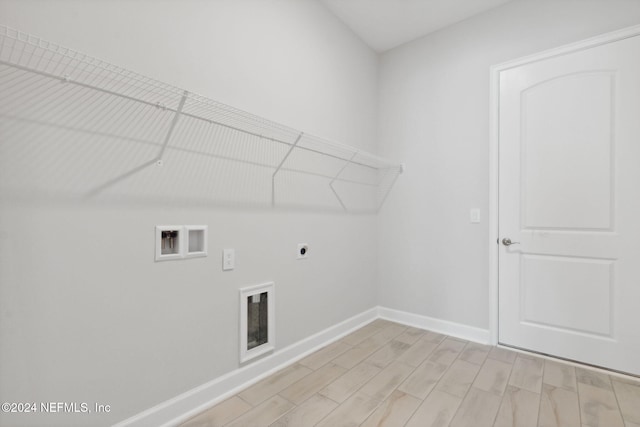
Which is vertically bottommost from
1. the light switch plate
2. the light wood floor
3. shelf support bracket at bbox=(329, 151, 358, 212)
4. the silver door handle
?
the light wood floor

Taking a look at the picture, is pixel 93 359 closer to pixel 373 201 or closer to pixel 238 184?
pixel 238 184

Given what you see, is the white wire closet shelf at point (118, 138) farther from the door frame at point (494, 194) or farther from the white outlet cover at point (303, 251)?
the door frame at point (494, 194)

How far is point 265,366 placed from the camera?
1.93 m

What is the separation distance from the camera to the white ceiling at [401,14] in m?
2.43

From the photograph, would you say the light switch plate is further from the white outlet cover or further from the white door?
the white outlet cover

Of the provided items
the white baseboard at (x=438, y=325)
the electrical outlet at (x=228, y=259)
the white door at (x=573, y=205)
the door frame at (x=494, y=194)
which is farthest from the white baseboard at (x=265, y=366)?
the electrical outlet at (x=228, y=259)

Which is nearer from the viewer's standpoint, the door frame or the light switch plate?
the door frame

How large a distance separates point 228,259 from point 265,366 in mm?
781

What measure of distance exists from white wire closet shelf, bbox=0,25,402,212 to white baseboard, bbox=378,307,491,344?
67.7 inches

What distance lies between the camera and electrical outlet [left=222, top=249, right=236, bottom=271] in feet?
5.64

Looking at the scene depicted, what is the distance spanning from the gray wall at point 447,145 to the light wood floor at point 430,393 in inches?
22.6

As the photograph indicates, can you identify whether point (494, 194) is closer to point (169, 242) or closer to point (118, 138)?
point (169, 242)

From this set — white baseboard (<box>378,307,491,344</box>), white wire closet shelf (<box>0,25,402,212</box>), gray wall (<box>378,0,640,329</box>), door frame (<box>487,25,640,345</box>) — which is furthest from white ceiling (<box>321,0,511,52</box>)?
white baseboard (<box>378,307,491,344</box>)

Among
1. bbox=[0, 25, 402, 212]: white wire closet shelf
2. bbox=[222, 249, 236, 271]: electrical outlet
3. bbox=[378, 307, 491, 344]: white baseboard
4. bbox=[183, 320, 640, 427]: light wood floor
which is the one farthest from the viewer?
bbox=[378, 307, 491, 344]: white baseboard
